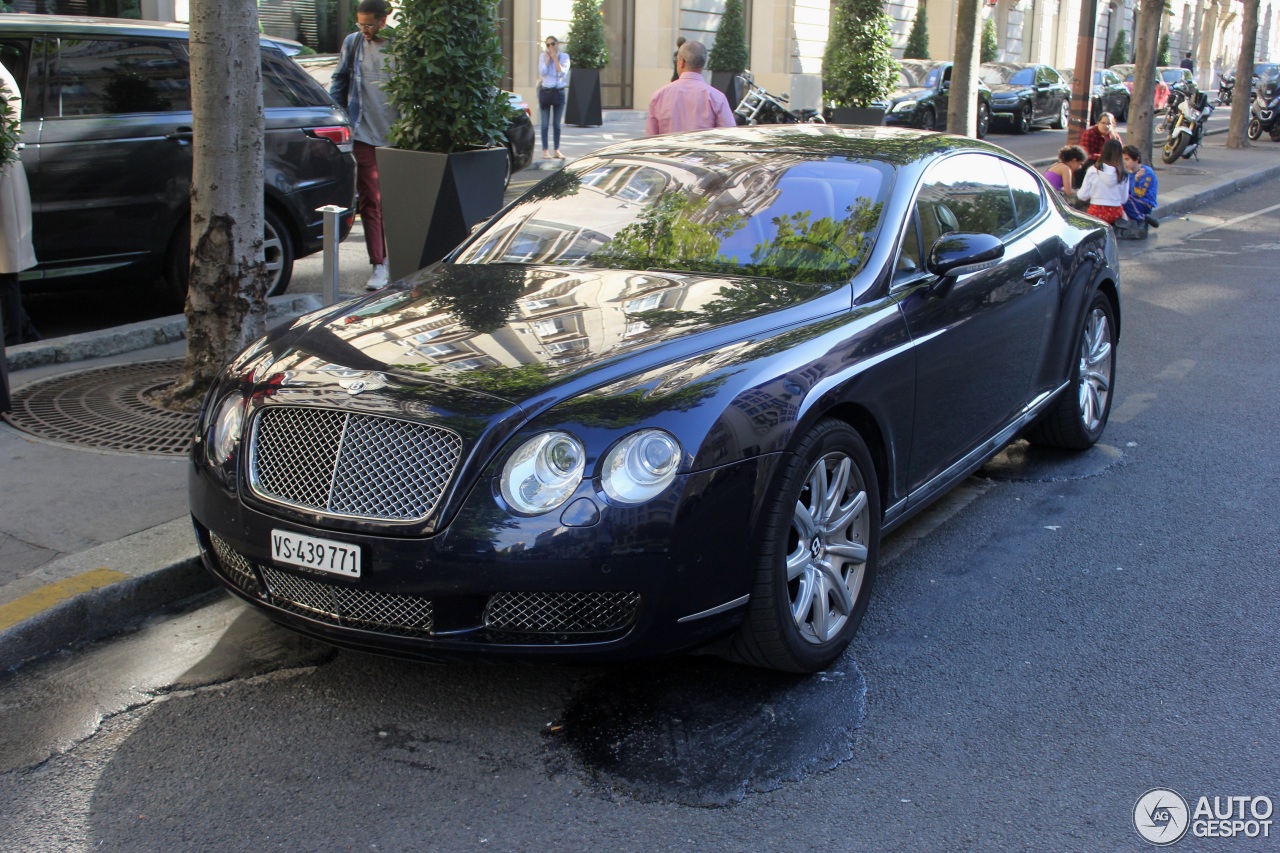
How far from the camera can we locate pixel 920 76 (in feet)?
92.1

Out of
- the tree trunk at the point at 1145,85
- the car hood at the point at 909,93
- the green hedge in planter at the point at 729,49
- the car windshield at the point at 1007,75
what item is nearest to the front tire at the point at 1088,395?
the tree trunk at the point at 1145,85

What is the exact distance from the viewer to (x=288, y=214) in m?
8.59

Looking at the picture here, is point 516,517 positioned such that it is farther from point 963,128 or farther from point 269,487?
point 963,128

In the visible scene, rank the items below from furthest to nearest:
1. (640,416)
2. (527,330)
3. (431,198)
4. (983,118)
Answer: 1. (983,118)
2. (431,198)
3. (527,330)
4. (640,416)

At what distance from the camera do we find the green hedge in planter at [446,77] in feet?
27.2

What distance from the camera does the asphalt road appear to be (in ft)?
10.3

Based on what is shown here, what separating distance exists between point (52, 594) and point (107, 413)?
7.37 feet

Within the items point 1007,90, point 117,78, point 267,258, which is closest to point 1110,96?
point 1007,90

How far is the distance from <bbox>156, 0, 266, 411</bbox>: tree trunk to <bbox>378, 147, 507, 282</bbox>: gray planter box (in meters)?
2.09

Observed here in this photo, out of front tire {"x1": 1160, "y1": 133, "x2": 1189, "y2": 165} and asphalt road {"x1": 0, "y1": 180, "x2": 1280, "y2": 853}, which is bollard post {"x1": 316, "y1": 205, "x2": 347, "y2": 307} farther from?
front tire {"x1": 1160, "y1": 133, "x2": 1189, "y2": 165}

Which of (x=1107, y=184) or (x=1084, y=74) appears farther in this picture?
(x=1084, y=74)

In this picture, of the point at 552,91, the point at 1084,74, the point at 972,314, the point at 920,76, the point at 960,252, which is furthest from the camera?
the point at 920,76

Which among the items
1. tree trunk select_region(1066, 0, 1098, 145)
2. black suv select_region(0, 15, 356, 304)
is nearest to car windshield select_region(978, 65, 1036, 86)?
tree trunk select_region(1066, 0, 1098, 145)

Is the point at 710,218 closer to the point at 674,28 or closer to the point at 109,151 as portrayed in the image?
the point at 109,151
